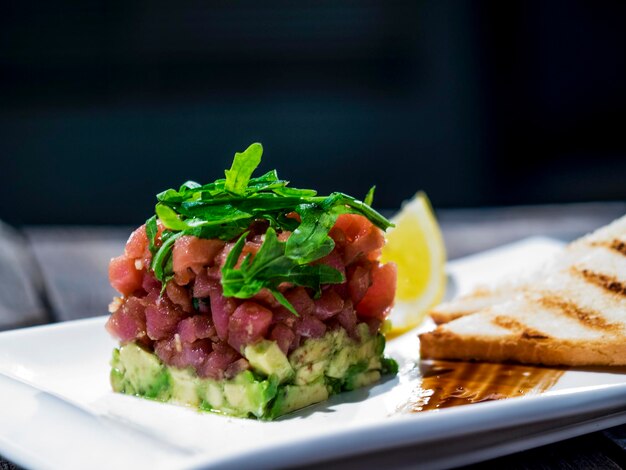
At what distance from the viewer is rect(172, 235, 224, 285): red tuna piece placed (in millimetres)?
2266

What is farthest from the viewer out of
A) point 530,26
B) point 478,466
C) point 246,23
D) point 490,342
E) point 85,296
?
point 530,26

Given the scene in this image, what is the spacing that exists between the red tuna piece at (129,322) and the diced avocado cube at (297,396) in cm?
54

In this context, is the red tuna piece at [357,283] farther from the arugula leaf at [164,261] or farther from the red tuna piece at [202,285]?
the arugula leaf at [164,261]

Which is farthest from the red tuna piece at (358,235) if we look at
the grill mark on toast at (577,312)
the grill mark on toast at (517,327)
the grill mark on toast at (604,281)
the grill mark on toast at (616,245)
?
the grill mark on toast at (616,245)

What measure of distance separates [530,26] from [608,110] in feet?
5.28

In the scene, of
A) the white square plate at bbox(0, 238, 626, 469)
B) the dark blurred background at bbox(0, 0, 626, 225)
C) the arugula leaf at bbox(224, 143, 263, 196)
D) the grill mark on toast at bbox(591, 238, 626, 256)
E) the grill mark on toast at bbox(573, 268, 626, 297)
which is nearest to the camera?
the white square plate at bbox(0, 238, 626, 469)

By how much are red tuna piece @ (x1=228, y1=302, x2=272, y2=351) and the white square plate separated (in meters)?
0.24

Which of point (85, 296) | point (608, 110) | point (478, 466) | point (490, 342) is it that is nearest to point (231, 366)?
point (478, 466)

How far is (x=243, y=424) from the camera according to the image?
2.17m

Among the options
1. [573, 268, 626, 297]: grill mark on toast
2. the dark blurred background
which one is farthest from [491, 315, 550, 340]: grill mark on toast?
the dark blurred background

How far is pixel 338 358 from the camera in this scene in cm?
242

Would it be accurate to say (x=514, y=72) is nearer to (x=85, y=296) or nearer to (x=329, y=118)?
(x=329, y=118)

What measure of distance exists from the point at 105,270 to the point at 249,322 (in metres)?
2.73

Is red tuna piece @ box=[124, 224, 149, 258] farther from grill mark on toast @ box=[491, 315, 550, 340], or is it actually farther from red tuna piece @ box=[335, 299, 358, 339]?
grill mark on toast @ box=[491, 315, 550, 340]
